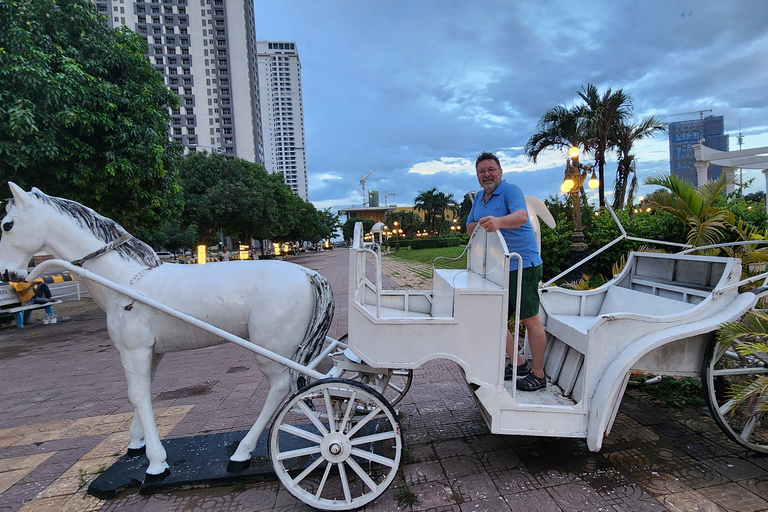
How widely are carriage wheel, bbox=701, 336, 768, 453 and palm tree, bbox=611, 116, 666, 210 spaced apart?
56.7 ft

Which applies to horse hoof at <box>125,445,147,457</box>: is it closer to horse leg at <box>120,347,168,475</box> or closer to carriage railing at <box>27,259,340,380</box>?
horse leg at <box>120,347,168,475</box>

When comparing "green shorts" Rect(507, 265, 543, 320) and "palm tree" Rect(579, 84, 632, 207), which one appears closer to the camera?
"green shorts" Rect(507, 265, 543, 320)

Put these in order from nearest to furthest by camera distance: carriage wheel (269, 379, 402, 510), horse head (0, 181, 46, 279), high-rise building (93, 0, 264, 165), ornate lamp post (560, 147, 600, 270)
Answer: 1. carriage wheel (269, 379, 402, 510)
2. horse head (0, 181, 46, 279)
3. ornate lamp post (560, 147, 600, 270)
4. high-rise building (93, 0, 264, 165)

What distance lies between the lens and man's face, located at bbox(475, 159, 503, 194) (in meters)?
2.71

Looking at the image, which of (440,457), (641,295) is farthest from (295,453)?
(641,295)

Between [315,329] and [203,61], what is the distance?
85.6 meters

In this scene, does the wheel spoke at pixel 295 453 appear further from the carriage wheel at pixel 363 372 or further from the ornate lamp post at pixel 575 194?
the ornate lamp post at pixel 575 194

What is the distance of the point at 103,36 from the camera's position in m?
7.17

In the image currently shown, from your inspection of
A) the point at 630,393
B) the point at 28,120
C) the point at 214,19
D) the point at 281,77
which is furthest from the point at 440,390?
the point at 281,77

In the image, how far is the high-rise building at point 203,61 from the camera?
69.1 meters

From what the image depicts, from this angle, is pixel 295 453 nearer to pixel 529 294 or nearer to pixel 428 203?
pixel 529 294

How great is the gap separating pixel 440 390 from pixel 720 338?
2478mm

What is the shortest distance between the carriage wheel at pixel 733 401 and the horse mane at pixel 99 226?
12.5 ft

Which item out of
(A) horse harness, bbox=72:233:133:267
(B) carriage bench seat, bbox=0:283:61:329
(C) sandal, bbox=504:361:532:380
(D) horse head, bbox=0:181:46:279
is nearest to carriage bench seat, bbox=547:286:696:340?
(C) sandal, bbox=504:361:532:380
